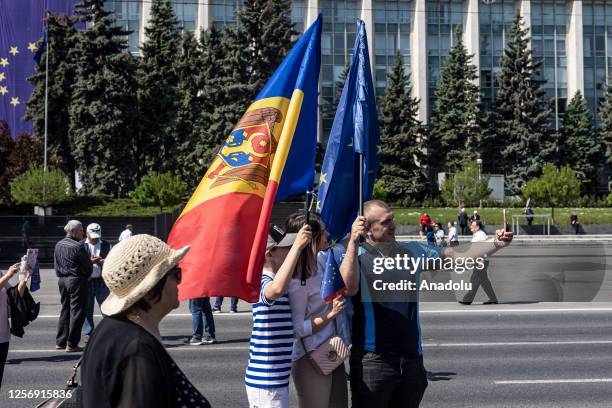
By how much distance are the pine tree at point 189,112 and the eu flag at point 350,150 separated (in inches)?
1909

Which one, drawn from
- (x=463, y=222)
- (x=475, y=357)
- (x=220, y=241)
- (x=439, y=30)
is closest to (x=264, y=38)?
(x=463, y=222)

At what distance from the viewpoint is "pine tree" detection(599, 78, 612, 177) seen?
228 ft

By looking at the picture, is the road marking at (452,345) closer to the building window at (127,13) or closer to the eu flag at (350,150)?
the eu flag at (350,150)

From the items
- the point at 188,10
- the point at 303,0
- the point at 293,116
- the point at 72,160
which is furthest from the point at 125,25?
the point at 293,116

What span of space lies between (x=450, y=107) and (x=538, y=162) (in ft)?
27.9

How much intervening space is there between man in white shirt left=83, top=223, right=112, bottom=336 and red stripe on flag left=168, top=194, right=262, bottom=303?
22.3 ft

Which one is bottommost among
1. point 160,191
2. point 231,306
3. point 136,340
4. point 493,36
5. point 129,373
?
point 231,306

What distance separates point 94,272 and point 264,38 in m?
41.5

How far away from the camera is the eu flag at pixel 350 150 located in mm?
5742

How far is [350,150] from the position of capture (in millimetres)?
5961

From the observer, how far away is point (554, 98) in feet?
242

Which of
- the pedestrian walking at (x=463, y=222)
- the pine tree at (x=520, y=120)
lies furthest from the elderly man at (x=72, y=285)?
the pine tree at (x=520, y=120)

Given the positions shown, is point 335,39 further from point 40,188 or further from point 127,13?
point 40,188

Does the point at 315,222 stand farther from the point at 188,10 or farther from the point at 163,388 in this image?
the point at 188,10
